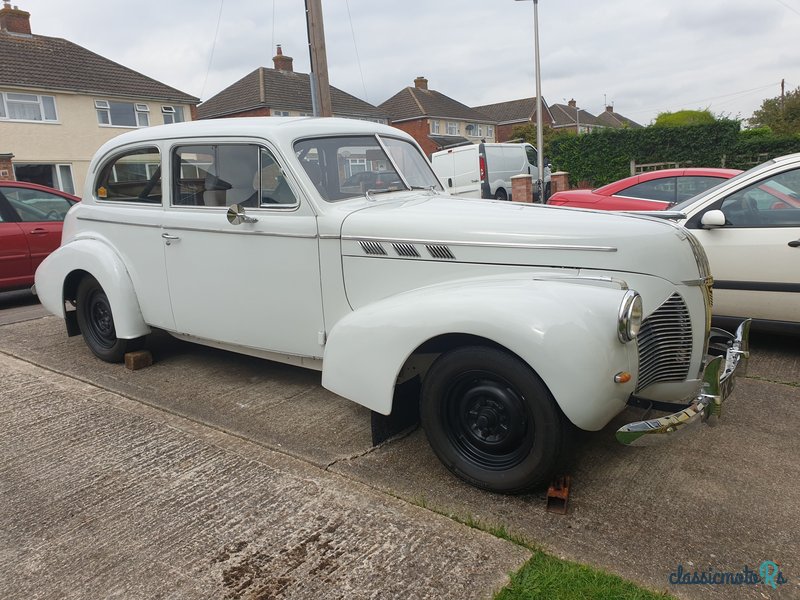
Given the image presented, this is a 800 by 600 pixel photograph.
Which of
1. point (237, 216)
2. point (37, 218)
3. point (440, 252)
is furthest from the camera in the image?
point (37, 218)

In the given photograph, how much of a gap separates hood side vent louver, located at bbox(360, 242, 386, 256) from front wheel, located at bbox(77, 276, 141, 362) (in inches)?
101

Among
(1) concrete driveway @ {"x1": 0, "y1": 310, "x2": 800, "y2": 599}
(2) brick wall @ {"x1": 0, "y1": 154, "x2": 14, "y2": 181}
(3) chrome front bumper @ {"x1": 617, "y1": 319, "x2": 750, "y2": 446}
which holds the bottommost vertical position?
(1) concrete driveway @ {"x1": 0, "y1": 310, "x2": 800, "y2": 599}

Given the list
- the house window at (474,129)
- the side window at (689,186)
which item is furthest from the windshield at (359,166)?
the house window at (474,129)

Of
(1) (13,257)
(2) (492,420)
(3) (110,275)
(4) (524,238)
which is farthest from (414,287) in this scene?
(1) (13,257)

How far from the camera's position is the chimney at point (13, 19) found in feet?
86.3

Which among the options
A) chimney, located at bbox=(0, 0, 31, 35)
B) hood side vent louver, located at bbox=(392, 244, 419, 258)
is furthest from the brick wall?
hood side vent louver, located at bbox=(392, 244, 419, 258)

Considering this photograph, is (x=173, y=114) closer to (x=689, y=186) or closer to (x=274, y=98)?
(x=274, y=98)

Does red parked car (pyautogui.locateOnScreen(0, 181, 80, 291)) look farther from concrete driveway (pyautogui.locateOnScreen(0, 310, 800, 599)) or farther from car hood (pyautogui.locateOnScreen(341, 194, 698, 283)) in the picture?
car hood (pyautogui.locateOnScreen(341, 194, 698, 283))

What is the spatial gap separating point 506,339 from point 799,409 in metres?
2.38

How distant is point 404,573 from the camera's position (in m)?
2.38

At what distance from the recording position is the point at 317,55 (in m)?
7.21

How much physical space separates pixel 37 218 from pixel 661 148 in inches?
749

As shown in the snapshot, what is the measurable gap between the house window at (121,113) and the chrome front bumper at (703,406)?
30.0 metres

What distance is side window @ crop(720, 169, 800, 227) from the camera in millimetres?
4621
